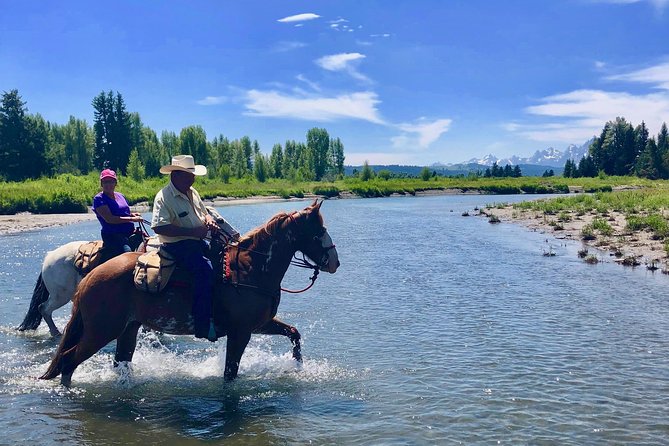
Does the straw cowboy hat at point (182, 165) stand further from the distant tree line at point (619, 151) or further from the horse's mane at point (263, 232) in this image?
the distant tree line at point (619, 151)

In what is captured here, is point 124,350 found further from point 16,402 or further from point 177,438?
point 177,438

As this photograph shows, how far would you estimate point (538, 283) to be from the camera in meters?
15.7

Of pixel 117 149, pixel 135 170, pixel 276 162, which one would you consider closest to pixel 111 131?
pixel 117 149

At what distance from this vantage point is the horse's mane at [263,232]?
7468mm

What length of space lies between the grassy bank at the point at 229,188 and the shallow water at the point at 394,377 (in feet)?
102

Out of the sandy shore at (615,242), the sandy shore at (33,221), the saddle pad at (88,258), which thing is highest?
the saddle pad at (88,258)

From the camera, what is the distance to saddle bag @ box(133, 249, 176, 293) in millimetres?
6969

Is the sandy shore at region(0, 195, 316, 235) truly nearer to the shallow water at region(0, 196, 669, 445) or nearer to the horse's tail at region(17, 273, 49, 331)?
the shallow water at region(0, 196, 669, 445)

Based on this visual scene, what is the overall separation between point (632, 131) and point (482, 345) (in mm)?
123340

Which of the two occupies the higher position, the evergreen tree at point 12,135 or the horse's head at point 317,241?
the evergreen tree at point 12,135

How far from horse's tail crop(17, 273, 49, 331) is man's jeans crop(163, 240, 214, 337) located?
4.75 m

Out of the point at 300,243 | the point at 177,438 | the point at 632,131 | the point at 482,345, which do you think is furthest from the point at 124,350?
the point at 632,131

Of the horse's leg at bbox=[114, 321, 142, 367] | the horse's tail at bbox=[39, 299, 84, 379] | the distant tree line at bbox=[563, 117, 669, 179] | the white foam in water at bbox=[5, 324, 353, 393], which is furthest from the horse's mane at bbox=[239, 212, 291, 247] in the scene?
the distant tree line at bbox=[563, 117, 669, 179]

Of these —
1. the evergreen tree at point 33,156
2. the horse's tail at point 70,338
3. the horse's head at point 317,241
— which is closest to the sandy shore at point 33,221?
the evergreen tree at point 33,156
